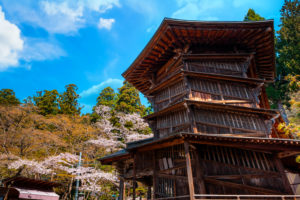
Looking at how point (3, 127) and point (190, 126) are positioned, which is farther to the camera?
point (3, 127)

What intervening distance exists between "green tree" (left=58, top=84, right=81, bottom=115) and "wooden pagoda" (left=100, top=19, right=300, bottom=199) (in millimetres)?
21026

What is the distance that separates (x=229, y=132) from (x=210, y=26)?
20.5 ft

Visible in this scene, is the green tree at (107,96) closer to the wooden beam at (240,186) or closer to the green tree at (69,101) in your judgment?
the green tree at (69,101)

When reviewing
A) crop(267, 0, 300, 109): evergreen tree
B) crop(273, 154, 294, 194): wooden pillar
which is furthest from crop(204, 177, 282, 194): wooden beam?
crop(267, 0, 300, 109): evergreen tree

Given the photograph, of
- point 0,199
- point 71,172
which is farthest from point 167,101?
point 71,172

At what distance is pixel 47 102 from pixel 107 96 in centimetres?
1006

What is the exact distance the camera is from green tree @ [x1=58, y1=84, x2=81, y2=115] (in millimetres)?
31741

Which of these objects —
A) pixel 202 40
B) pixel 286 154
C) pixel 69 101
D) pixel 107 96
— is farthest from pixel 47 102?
pixel 286 154

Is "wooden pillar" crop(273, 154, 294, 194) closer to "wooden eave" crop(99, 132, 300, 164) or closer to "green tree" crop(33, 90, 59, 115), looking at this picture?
"wooden eave" crop(99, 132, 300, 164)

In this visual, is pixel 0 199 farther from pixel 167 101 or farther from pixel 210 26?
pixel 210 26

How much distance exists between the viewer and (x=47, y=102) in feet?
104

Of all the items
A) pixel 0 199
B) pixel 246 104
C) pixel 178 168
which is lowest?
pixel 0 199

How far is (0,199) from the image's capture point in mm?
11078

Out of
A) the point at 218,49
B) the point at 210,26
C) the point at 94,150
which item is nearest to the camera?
the point at 210,26
